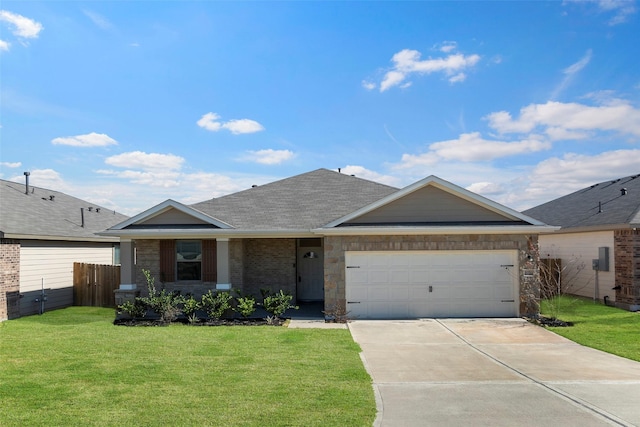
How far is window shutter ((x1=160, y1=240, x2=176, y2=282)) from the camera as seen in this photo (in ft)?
54.4

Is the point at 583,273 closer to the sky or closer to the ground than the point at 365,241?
closer to the ground

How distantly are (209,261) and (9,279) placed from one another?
6178mm

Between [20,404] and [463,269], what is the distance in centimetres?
1184

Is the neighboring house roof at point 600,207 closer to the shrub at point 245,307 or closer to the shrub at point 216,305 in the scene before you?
the shrub at point 245,307

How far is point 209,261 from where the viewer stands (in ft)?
54.1

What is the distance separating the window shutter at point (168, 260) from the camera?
1658 centimetres

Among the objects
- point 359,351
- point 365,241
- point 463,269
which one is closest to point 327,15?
point 365,241

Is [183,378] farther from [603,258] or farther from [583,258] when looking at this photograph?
[583,258]

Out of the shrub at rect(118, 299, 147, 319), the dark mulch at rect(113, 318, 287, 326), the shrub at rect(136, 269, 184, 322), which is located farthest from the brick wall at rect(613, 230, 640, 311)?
the shrub at rect(118, 299, 147, 319)

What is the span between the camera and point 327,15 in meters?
14.4

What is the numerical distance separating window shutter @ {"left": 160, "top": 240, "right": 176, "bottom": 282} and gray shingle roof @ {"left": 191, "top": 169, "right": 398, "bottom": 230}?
1.69 m

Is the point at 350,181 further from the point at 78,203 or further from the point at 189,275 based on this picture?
the point at 78,203

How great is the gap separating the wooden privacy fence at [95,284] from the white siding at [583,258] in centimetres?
1803

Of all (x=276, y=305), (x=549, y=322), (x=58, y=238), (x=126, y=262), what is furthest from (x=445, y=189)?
(x=58, y=238)
